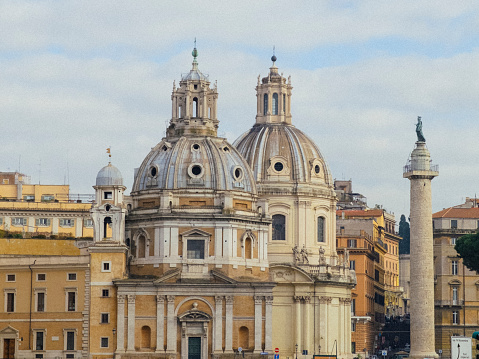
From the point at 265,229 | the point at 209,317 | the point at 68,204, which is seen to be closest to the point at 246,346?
the point at 209,317

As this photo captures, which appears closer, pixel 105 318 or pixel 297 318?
pixel 105 318

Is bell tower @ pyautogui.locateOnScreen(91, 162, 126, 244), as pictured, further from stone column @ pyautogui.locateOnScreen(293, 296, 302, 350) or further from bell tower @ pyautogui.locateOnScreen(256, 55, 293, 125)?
bell tower @ pyautogui.locateOnScreen(256, 55, 293, 125)

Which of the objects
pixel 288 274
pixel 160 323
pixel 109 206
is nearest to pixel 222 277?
pixel 160 323

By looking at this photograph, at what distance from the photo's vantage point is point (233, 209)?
113 meters

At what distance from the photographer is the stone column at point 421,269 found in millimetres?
124750

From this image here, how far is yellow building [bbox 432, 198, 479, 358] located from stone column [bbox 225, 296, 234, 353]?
37.1m

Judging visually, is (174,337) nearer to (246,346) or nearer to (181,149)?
(246,346)

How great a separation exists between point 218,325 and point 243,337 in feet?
7.54

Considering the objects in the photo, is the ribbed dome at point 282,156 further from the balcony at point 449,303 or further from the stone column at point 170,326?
the stone column at point 170,326

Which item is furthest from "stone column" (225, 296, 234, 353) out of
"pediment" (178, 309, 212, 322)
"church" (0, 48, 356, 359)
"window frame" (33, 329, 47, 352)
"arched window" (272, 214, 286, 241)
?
"arched window" (272, 214, 286, 241)

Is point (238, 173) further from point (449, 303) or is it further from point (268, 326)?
point (449, 303)

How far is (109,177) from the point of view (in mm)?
111625

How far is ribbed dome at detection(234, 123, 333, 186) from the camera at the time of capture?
128125mm

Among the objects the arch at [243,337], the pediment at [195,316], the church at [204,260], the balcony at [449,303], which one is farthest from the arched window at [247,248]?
the balcony at [449,303]
